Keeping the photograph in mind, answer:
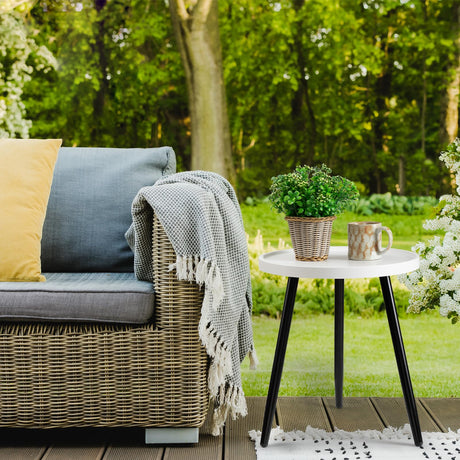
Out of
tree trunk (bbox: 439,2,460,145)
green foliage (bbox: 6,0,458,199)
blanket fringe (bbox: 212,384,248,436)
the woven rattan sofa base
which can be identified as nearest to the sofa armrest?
the woven rattan sofa base

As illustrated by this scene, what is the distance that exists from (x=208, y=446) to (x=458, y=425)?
0.77 metres

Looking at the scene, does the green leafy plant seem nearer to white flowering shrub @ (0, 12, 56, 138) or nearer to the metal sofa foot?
the metal sofa foot

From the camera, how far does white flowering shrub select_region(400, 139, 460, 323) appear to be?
213 cm

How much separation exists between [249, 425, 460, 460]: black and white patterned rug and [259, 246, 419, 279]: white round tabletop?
49cm

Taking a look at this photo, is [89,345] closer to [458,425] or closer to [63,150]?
[63,150]

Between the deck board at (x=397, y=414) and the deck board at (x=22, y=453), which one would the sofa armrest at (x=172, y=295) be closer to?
the deck board at (x=22, y=453)

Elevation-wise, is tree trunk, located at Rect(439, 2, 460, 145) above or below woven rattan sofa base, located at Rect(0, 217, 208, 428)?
above

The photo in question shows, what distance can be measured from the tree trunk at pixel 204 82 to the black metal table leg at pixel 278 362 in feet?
8.61

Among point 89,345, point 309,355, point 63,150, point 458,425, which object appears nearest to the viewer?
point 89,345

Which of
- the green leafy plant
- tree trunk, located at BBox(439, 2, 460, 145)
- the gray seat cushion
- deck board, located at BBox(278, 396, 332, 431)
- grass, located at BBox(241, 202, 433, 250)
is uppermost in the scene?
tree trunk, located at BBox(439, 2, 460, 145)

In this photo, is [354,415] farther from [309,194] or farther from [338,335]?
[309,194]

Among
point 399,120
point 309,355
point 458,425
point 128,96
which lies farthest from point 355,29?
point 458,425

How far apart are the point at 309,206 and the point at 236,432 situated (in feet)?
2.31

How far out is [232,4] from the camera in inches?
191
